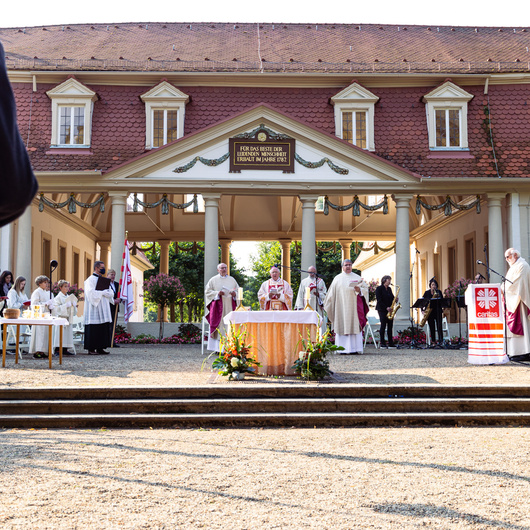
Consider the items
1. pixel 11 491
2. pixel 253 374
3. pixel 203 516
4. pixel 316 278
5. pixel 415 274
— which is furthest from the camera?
pixel 415 274

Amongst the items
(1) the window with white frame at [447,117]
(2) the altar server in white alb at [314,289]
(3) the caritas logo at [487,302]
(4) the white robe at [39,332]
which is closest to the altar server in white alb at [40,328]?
(4) the white robe at [39,332]

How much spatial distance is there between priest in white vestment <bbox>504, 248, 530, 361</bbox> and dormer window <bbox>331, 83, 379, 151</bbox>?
9510 mm

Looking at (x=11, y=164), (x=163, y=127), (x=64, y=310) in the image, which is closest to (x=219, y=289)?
(x=64, y=310)

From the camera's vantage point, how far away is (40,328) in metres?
14.5

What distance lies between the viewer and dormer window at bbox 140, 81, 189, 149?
2178cm

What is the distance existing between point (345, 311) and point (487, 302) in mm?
3621

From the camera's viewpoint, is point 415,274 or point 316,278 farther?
point 415,274

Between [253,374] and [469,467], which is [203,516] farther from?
[253,374]

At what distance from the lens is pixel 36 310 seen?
12602mm

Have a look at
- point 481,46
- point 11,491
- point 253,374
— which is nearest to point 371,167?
point 481,46

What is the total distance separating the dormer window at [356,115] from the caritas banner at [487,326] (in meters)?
9.77

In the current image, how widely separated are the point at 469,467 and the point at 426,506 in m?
1.36

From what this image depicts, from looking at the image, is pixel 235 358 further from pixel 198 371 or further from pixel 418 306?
pixel 418 306

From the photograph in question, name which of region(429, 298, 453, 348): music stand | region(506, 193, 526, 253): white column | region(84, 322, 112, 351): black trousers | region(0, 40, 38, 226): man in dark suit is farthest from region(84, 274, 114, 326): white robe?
region(0, 40, 38, 226): man in dark suit
